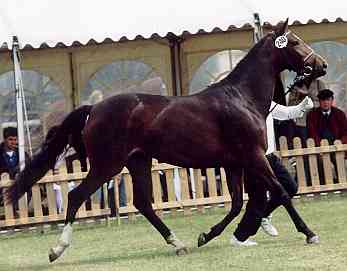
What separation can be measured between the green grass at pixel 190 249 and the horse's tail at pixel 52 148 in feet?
2.72

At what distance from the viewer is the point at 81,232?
1352 centimetres

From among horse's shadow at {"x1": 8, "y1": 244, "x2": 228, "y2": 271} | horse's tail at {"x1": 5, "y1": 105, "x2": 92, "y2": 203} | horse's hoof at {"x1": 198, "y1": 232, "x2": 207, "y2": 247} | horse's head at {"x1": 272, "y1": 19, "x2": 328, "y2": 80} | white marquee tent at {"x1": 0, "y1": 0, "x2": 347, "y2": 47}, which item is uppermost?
white marquee tent at {"x1": 0, "y1": 0, "x2": 347, "y2": 47}

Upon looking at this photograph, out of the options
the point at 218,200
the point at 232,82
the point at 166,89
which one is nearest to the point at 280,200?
the point at 232,82

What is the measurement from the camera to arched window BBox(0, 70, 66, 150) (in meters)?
16.3

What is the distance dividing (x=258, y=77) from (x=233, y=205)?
1.35 metres

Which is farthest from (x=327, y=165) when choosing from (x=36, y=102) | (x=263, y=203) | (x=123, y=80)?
(x=263, y=203)

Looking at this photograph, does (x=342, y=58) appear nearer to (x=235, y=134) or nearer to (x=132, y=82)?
(x=132, y=82)

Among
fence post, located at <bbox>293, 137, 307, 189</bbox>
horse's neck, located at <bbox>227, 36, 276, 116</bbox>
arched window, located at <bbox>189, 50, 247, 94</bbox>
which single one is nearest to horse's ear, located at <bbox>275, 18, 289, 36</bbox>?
horse's neck, located at <bbox>227, 36, 276, 116</bbox>

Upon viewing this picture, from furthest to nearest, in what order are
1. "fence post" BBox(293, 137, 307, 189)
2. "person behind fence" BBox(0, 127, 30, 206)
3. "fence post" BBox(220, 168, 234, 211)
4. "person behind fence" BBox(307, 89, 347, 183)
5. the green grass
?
"person behind fence" BBox(307, 89, 347, 183) < "fence post" BBox(293, 137, 307, 189) < "person behind fence" BBox(0, 127, 30, 206) < "fence post" BBox(220, 168, 234, 211) < the green grass

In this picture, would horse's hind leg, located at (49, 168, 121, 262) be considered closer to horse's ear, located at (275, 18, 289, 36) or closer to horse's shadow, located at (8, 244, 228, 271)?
horse's shadow, located at (8, 244, 228, 271)

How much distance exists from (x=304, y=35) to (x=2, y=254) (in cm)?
742

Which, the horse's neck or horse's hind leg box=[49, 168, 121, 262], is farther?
the horse's neck

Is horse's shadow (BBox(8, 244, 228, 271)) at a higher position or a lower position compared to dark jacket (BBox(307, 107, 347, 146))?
lower

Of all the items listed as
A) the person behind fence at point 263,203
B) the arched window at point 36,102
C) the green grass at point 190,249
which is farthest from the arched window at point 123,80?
the person behind fence at point 263,203
